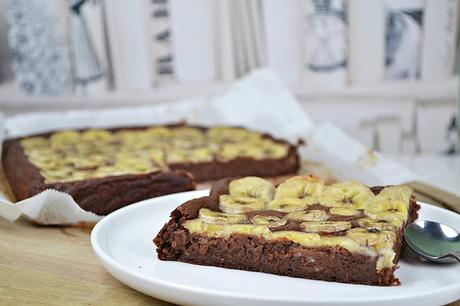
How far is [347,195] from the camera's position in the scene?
183 centimetres

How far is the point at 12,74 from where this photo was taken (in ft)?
11.5

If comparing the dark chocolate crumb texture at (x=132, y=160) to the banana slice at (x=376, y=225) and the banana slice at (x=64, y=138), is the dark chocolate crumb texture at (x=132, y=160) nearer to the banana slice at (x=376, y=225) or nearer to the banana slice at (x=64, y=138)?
the banana slice at (x=64, y=138)

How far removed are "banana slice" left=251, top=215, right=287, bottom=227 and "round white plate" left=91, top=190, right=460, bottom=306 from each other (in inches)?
4.7

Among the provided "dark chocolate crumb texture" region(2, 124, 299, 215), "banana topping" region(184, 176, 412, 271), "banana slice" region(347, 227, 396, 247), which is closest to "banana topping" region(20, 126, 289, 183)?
"dark chocolate crumb texture" region(2, 124, 299, 215)

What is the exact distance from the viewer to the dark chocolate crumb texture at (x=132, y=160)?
7.30ft

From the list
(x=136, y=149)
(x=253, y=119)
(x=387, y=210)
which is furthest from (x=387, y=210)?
(x=253, y=119)

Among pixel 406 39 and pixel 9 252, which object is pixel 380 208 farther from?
pixel 406 39

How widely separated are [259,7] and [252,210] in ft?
5.49

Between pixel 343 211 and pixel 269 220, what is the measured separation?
19 centimetres

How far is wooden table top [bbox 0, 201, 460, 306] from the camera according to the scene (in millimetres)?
1537

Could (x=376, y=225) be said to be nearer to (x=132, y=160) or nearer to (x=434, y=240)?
(x=434, y=240)

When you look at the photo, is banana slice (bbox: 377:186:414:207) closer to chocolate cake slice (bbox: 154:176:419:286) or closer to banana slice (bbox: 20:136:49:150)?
chocolate cake slice (bbox: 154:176:419:286)

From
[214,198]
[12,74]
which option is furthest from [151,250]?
[12,74]

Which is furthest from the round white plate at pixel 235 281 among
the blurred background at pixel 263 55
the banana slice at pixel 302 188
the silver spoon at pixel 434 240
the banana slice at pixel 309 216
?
the blurred background at pixel 263 55
